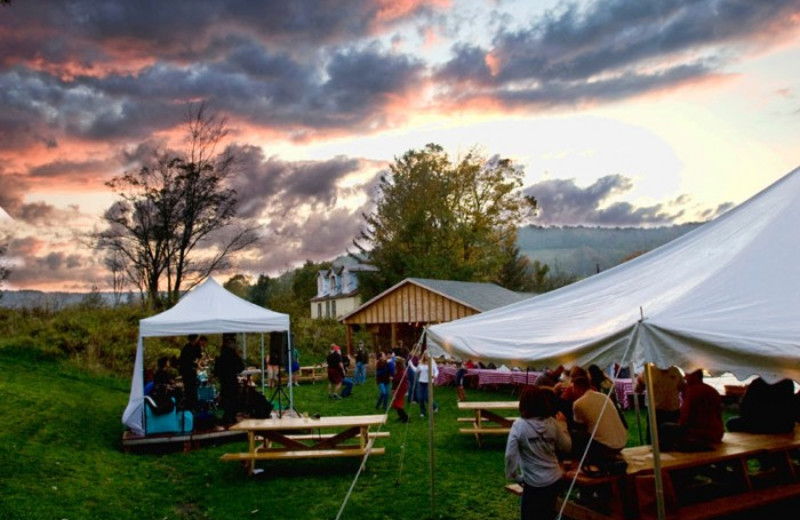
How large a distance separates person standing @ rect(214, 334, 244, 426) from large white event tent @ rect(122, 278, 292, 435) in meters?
0.63

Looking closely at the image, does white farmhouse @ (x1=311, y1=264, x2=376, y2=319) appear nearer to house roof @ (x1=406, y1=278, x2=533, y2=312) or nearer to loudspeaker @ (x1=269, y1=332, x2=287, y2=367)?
house roof @ (x1=406, y1=278, x2=533, y2=312)

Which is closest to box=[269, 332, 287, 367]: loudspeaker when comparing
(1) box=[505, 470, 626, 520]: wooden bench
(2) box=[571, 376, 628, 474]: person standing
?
(1) box=[505, 470, 626, 520]: wooden bench

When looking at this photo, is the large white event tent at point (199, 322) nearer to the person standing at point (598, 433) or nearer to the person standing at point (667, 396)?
the person standing at point (667, 396)

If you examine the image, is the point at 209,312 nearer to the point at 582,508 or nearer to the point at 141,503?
the point at 141,503

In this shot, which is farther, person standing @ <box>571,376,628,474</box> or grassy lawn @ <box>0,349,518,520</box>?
grassy lawn @ <box>0,349,518,520</box>

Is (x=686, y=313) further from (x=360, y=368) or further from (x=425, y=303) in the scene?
(x=425, y=303)

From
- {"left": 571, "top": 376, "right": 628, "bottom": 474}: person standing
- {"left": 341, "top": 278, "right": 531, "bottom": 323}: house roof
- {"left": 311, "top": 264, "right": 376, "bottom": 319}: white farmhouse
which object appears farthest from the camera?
{"left": 311, "top": 264, "right": 376, "bottom": 319}: white farmhouse

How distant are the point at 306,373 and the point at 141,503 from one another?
66.7ft

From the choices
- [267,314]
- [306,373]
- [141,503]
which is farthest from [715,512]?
[306,373]

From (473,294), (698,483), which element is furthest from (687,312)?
(473,294)

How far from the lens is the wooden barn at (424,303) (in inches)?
1170

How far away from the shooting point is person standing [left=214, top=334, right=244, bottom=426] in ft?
44.2

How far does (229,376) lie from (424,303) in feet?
59.8

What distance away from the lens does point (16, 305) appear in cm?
2405
